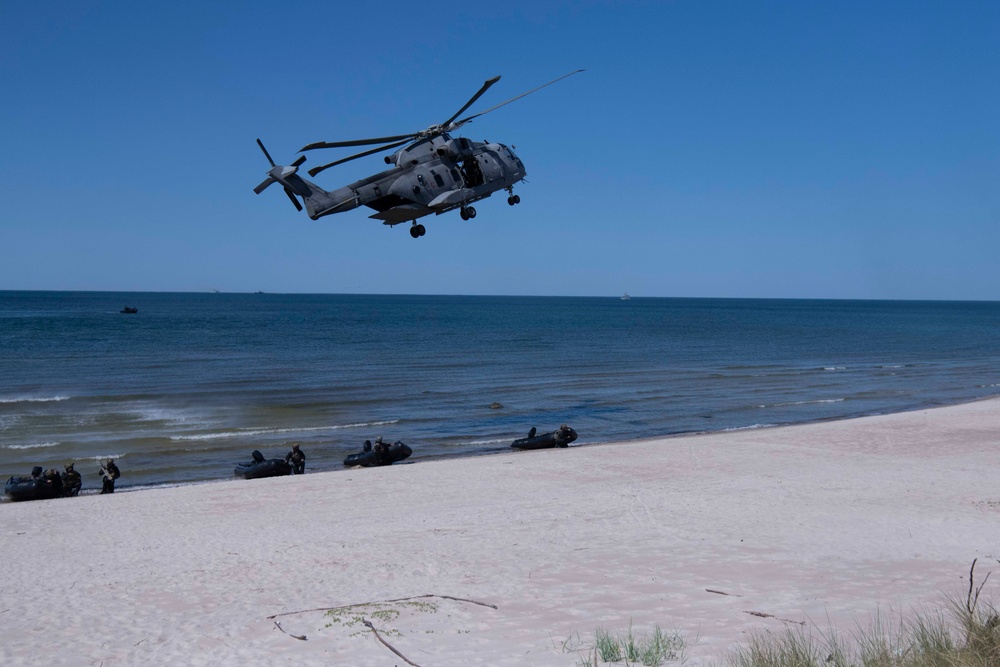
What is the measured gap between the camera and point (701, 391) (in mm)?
37531

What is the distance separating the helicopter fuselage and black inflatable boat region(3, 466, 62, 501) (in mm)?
8355

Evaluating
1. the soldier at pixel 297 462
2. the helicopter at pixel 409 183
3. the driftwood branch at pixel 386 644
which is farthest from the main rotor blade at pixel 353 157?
the driftwood branch at pixel 386 644

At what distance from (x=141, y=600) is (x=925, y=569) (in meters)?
9.41

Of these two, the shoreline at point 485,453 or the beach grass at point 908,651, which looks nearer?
the beach grass at point 908,651

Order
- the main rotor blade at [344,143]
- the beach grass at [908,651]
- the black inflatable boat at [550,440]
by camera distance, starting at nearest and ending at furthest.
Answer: the beach grass at [908,651] → the main rotor blade at [344,143] → the black inflatable boat at [550,440]

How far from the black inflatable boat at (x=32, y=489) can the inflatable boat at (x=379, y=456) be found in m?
6.49

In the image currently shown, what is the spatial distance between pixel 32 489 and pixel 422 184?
10925mm

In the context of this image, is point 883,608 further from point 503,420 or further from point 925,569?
point 503,420

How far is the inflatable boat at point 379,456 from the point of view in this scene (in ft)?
68.3

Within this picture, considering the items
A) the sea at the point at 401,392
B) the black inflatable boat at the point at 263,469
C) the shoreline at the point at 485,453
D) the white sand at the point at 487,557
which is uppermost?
the sea at the point at 401,392

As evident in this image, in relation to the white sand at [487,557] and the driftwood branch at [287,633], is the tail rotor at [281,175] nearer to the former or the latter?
the white sand at [487,557]

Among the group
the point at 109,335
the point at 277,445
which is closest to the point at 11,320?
the point at 109,335

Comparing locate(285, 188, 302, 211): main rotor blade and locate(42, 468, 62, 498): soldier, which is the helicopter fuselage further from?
locate(42, 468, 62, 498): soldier

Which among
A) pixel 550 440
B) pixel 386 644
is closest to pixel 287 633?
pixel 386 644
